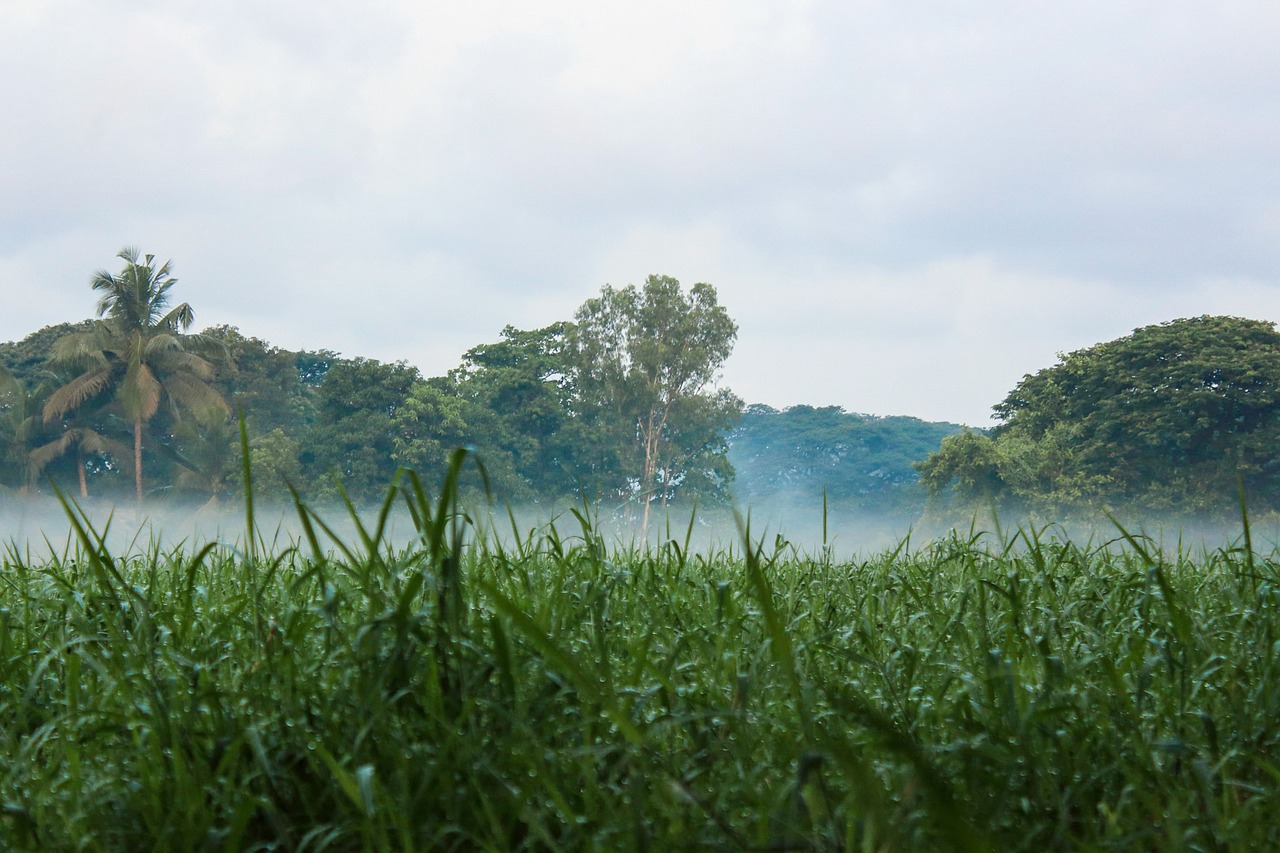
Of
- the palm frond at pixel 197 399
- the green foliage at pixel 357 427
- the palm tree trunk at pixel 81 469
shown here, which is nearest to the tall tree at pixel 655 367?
the green foliage at pixel 357 427

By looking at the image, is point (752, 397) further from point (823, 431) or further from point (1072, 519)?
point (1072, 519)

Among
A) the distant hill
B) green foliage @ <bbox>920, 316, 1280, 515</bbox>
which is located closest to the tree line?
the distant hill

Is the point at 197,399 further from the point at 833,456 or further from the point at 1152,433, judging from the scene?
the point at 1152,433

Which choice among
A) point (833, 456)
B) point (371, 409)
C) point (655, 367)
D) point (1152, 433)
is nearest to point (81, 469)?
point (371, 409)

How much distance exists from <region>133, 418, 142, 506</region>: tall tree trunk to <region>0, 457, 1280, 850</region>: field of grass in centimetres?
3319

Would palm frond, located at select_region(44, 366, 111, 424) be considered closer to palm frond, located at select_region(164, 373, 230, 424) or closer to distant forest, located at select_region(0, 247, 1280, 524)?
distant forest, located at select_region(0, 247, 1280, 524)

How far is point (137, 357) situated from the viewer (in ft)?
104

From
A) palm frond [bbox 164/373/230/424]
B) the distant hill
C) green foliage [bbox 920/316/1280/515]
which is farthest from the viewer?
the distant hill

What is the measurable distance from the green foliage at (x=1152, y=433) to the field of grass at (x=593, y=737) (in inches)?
1043

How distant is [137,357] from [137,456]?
3.29 metres

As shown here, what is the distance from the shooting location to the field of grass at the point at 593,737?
31.9 inches

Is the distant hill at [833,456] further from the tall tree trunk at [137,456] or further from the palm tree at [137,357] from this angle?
the tall tree trunk at [137,456]

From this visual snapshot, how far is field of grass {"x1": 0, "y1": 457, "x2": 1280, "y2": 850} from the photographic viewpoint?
2.66ft

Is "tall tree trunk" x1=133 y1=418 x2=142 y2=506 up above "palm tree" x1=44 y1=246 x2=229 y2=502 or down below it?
below
